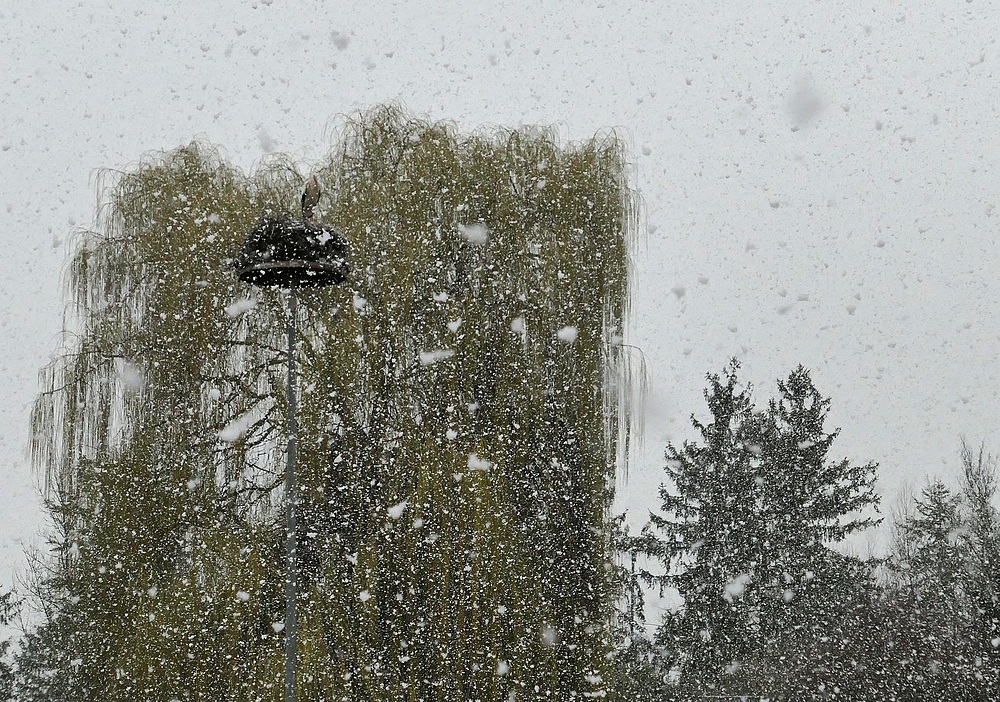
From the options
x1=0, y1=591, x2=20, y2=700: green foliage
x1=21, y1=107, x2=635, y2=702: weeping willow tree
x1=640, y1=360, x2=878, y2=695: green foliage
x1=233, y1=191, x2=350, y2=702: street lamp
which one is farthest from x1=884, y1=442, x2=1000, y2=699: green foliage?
x1=0, y1=591, x2=20, y2=700: green foliage

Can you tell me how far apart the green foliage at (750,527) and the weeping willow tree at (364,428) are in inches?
447

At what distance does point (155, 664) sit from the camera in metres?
6.70

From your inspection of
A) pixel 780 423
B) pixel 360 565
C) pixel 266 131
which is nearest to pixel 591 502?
pixel 360 565

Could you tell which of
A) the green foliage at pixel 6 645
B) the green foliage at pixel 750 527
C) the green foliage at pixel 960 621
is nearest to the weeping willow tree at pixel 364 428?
the green foliage at pixel 960 621

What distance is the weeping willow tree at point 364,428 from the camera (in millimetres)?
6703

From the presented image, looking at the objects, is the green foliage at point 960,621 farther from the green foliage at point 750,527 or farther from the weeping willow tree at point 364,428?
the weeping willow tree at point 364,428

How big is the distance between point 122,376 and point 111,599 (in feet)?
5.41

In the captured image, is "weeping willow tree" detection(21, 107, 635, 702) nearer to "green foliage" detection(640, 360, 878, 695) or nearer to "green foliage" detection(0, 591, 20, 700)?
"green foliage" detection(640, 360, 878, 695)

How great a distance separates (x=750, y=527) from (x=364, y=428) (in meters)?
14.5

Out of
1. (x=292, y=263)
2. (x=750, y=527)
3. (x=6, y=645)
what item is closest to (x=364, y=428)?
(x=292, y=263)

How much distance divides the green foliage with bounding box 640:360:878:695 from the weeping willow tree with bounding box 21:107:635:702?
37.2 feet

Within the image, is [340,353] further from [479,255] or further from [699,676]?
[699,676]

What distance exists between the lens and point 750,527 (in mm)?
20016

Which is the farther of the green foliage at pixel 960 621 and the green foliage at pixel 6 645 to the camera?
the green foliage at pixel 6 645
